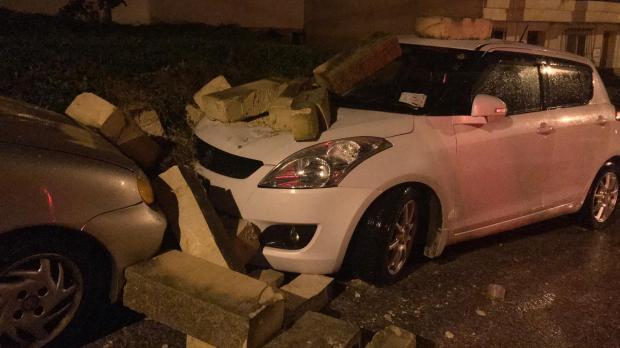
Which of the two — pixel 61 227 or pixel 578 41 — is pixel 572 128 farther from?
pixel 578 41

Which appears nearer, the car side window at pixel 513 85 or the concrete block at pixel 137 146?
the concrete block at pixel 137 146

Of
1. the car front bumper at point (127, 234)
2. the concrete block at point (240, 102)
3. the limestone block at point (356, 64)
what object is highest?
the limestone block at point (356, 64)

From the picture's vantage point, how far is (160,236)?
3508mm

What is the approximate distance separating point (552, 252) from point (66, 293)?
3.85 metres

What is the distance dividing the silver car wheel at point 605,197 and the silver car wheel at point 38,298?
4.69 metres

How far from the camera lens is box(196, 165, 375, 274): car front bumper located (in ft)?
12.5

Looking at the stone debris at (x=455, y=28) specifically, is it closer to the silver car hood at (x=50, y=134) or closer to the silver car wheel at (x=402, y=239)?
the silver car wheel at (x=402, y=239)

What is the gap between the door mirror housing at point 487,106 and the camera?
442 centimetres

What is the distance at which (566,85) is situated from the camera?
5371 millimetres

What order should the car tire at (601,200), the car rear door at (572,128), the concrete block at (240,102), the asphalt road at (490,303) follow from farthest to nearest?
the car tire at (601,200)
the car rear door at (572,128)
the concrete block at (240,102)
the asphalt road at (490,303)

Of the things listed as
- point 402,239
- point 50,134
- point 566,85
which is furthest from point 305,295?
point 566,85

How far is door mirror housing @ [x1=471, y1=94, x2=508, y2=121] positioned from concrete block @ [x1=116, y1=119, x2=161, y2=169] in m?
2.34

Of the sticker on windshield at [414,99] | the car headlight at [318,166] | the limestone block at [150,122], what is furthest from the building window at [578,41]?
the car headlight at [318,166]

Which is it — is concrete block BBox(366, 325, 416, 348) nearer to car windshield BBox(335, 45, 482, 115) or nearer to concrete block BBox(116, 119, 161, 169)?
car windshield BBox(335, 45, 482, 115)
